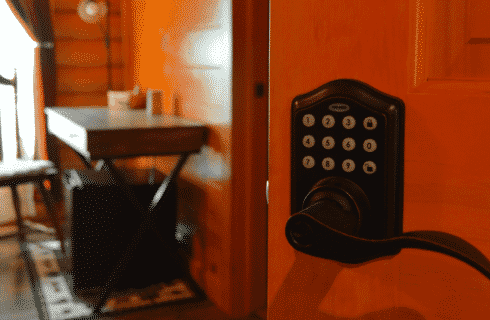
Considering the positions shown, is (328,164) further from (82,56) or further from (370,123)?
(82,56)

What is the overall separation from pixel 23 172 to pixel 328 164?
104 inches

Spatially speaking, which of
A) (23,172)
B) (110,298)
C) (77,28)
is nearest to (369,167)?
(110,298)

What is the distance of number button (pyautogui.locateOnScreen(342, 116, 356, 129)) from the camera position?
1.26ft

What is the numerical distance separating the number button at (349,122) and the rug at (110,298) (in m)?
2.16

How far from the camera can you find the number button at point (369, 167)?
0.38 m

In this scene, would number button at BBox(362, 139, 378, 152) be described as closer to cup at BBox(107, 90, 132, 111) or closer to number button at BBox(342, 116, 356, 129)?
number button at BBox(342, 116, 356, 129)

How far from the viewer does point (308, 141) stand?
0.41 m

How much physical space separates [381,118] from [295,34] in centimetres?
11

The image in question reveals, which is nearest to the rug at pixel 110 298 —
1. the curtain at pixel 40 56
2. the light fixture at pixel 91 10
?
the curtain at pixel 40 56

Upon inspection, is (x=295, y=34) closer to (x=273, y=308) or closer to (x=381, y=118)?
(x=381, y=118)

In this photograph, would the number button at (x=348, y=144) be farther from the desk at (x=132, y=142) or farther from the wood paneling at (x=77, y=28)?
the wood paneling at (x=77, y=28)

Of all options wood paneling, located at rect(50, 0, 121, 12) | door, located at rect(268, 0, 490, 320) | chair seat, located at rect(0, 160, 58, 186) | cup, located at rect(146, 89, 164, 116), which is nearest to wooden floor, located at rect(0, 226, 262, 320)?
chair seat, located at rect(0, 160, 58, 186)

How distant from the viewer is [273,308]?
1.51 feet

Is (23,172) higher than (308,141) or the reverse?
the reverse
